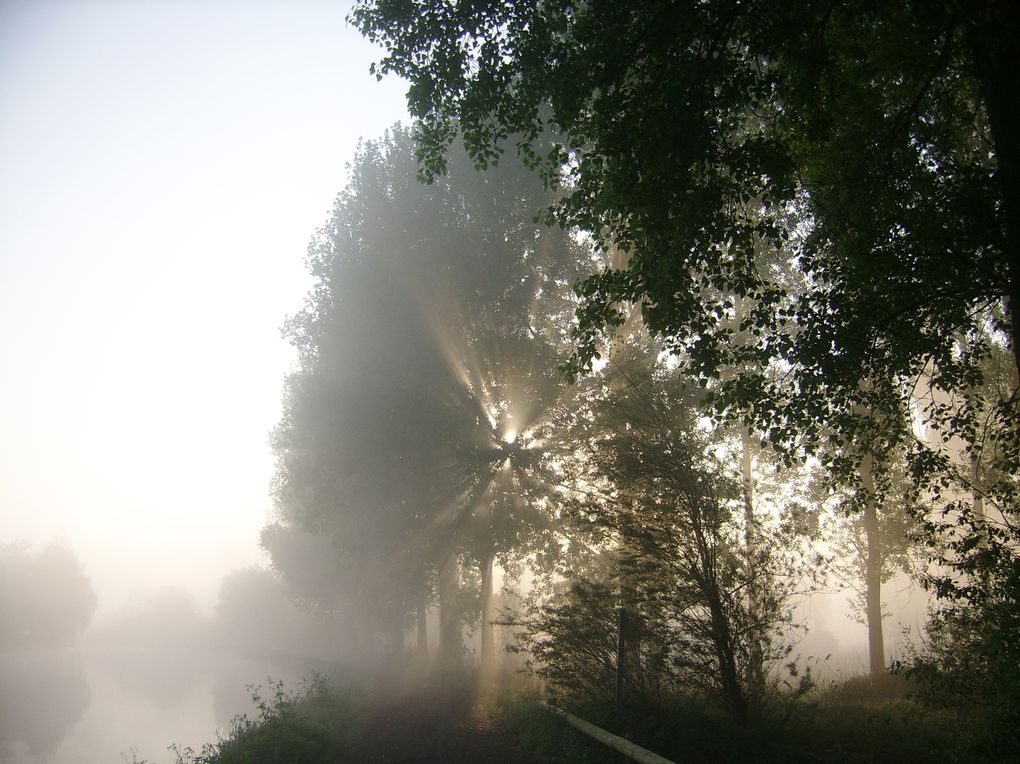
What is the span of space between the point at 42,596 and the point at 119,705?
64.7 meters

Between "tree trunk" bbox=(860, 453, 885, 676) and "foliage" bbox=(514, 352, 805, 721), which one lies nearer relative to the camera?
"foliage" bbox=(514, 352, 805, 721)

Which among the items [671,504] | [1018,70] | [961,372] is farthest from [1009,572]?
[1018,70]

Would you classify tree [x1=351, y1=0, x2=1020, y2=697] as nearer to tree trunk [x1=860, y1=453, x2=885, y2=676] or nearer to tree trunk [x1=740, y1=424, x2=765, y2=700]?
tree trunk [x1=740, y1=424, x2=765, y2=700]

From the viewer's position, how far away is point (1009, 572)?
21.2ft

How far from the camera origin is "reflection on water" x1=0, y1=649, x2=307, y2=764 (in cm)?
2036

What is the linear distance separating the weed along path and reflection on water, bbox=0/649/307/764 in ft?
28.5

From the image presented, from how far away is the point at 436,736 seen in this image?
11.0 meters

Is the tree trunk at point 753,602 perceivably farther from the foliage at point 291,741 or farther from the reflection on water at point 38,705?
the reflection on water at point 38,705

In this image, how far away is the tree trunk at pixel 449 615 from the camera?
24.0 meters

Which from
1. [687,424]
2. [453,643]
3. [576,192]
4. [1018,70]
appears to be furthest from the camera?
[453,643]

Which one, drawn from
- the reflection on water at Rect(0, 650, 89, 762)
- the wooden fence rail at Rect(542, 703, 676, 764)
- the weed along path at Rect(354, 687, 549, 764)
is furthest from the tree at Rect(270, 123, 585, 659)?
the reflection on water at Rect(0, 650, 89, 762)

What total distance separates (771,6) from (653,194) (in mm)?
2577

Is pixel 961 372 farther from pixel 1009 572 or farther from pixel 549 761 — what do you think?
pixel 549 761

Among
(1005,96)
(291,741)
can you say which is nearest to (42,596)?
(291,741)
